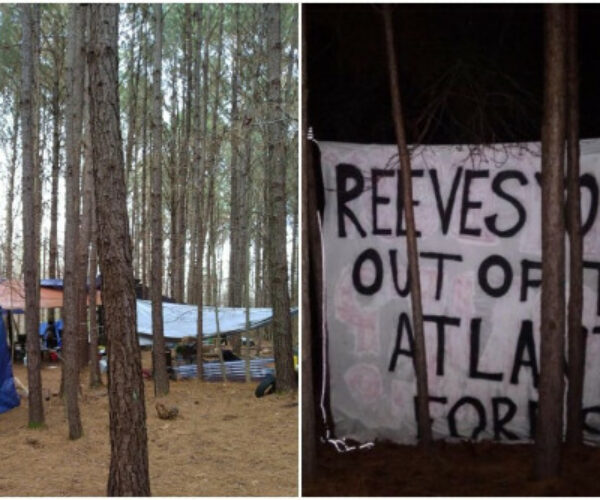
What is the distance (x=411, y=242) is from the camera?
16.3ft

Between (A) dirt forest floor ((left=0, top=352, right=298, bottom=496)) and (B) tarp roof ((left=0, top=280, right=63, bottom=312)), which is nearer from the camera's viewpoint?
(A) dirt forest floor ((left=0, top=352, right=298, bottom=496))

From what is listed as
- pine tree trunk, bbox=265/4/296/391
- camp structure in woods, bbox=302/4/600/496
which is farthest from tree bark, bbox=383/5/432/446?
pine tree trunk, bbox=265/4/296/391

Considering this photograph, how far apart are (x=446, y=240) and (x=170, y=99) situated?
1316 centimetres

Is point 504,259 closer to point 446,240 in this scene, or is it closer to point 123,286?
point 446,240

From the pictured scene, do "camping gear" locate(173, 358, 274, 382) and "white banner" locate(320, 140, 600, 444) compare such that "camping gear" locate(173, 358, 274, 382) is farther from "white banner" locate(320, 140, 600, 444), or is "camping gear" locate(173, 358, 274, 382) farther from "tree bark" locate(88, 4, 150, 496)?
"tree bark" locate(88, 4, 150, 496)

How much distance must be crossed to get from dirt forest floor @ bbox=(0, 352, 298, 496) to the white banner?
1588 millimetres

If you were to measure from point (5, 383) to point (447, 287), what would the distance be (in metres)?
7.10

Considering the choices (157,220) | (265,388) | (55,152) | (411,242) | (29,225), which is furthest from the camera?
(55,152)

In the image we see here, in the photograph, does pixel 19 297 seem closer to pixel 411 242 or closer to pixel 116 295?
pixel 116 295

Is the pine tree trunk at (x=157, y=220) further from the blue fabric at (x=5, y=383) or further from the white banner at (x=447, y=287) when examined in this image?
the white banner at (x=447, y=287)

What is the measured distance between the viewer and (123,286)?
5.05 meters

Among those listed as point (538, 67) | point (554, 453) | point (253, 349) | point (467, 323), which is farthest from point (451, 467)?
point (253, 349)

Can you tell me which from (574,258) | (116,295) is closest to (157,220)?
(116,295)

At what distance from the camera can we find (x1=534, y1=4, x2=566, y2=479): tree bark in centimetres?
432
